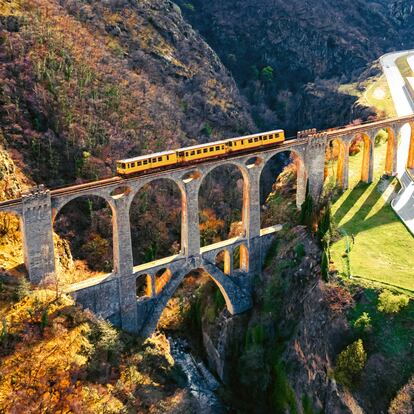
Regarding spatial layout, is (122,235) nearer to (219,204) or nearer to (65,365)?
(65,365)

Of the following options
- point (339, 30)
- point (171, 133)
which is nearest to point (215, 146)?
point (171, 133)

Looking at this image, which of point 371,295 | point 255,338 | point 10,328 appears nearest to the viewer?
point 10,328

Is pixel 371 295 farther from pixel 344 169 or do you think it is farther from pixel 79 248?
pixel 79 248

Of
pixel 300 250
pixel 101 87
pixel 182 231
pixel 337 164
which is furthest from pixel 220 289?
pixel 101 87

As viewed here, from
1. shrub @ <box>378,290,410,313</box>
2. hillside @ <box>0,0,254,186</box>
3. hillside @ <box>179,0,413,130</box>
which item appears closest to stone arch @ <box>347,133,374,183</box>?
shrub @ <box>378,290,410,313</box>

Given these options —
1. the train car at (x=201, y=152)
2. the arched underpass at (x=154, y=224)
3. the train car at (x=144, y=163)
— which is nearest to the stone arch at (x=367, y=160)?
the train car at (x=201, y=152)
